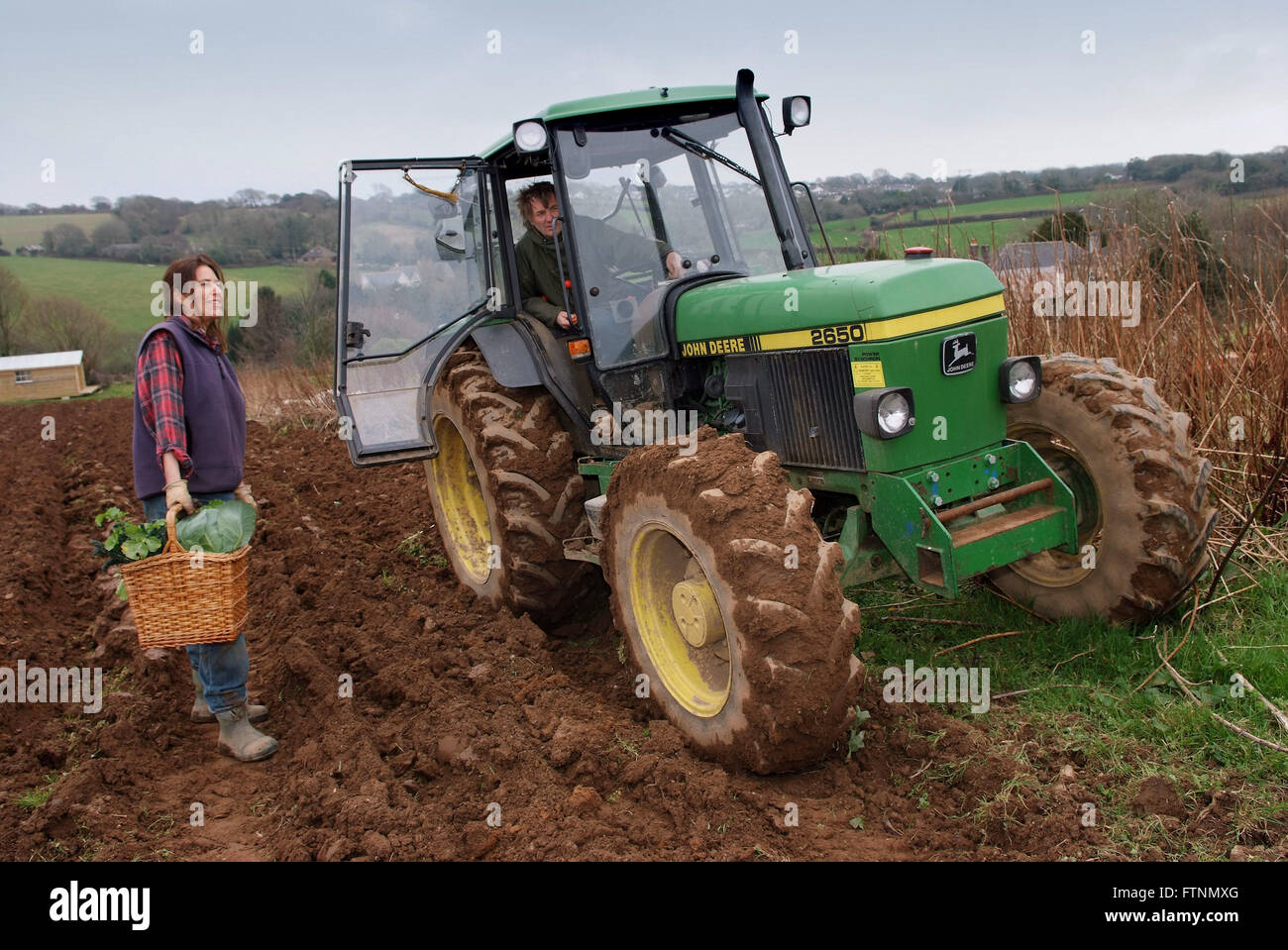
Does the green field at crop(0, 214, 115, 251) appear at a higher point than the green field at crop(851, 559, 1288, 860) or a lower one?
higher

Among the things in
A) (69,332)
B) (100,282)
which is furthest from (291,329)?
(100,282)

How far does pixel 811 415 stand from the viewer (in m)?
4.18

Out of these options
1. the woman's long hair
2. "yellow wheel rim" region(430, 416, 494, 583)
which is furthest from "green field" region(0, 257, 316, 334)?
the woman's long hair

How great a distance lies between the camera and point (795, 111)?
4.88m

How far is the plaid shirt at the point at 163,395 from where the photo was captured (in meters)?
4.09

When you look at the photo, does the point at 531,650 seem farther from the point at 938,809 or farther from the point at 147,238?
the point at 147,238

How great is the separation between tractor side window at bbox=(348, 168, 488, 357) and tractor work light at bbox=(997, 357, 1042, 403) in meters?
2.85

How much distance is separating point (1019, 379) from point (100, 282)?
5087 centimetres

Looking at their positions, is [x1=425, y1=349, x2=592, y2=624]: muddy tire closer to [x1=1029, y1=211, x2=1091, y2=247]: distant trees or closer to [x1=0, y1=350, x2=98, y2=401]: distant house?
[x1=1029, y1=211, x2=1091, y2=247]: distant trees

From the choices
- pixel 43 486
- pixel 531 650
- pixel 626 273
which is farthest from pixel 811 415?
pixel 43 486

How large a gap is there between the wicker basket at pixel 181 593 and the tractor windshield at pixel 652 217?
6.42 feet

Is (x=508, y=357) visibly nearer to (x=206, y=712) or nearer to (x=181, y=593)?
(x=181, y=593)

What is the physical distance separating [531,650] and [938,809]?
2298mm

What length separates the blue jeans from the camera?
436 cm
